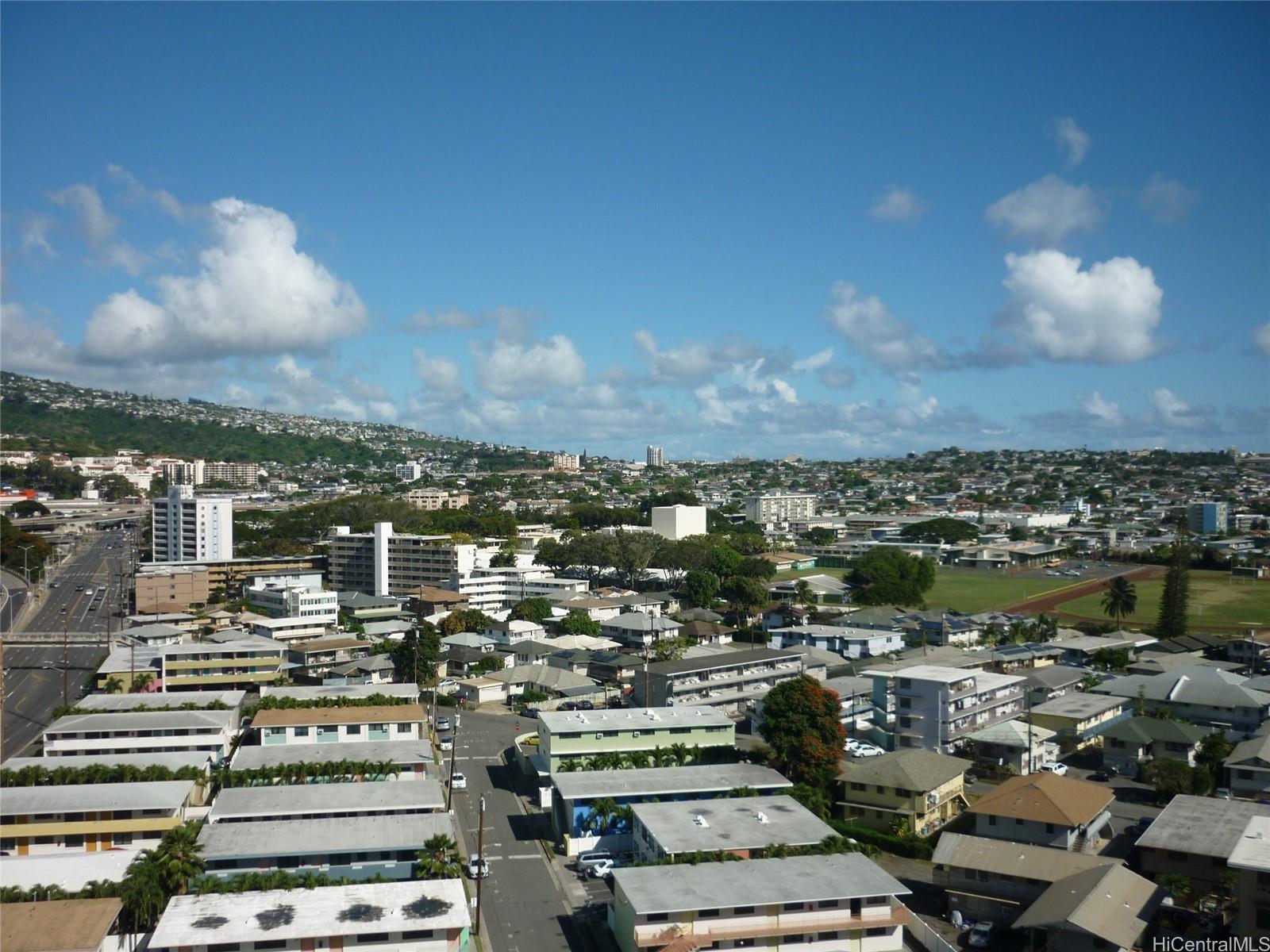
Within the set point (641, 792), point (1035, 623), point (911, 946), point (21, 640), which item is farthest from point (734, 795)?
point (21, 640)

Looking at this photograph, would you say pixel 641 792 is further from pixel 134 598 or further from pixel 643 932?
pixel 134 598

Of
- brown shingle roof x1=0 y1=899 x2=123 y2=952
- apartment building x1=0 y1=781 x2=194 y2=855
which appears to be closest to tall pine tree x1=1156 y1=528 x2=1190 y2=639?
apartment building x1=0 y1=781 x2=194 y2=855

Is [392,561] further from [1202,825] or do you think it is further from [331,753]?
[1202,825]

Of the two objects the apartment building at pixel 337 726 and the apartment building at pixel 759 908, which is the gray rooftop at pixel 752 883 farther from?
the apartment building at pixel 337 726

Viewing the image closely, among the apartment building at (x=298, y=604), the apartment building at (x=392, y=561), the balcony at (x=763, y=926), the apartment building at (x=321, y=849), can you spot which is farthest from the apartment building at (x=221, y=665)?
the balcony at (x=763, y=926)

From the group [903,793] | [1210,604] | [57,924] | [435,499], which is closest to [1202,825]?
[903,793]

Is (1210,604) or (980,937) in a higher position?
(980,937)

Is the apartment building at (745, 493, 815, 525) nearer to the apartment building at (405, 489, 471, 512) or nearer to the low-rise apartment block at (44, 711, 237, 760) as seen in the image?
the apartment building at (405, 489, 471, 512)

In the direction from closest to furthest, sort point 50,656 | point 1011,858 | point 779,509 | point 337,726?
point 1011,858, point 337,726, point 50,656, point 779,509
